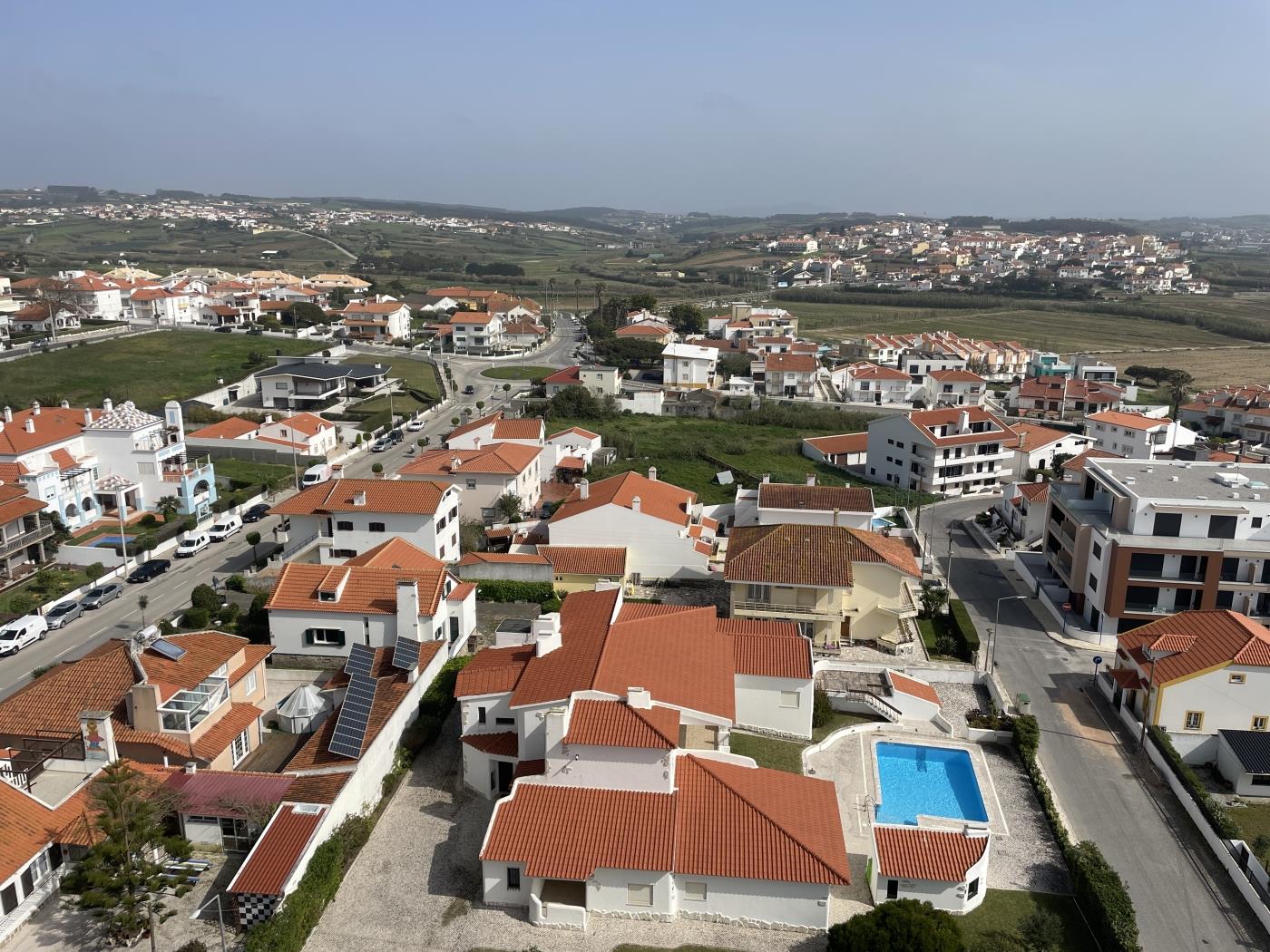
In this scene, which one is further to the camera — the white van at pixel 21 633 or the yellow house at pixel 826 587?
the yellow house at pixel 826 587

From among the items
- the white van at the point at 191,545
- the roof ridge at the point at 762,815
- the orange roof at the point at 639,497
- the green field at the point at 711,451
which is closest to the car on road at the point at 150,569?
the white van at the point at 191,545

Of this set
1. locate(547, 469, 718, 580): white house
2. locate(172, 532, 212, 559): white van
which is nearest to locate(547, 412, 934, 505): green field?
locate(547, 469, 718, 580): white house

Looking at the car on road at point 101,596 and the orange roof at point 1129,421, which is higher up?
the orange roof at point 1129,421

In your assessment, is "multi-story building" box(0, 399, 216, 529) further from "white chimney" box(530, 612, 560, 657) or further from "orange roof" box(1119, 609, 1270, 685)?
"orange roof" box(1119, 609, 1270, 685)

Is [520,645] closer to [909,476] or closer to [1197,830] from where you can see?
[1197,830]

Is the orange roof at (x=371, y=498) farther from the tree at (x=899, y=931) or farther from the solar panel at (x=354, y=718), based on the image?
the tree at (x=899, y=931)

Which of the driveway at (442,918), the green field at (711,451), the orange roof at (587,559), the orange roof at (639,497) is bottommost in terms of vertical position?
the green field at (711,451)

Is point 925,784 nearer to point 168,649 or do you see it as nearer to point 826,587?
point 826,587

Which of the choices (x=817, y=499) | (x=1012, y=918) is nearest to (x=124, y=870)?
(x=1012, y=918)
